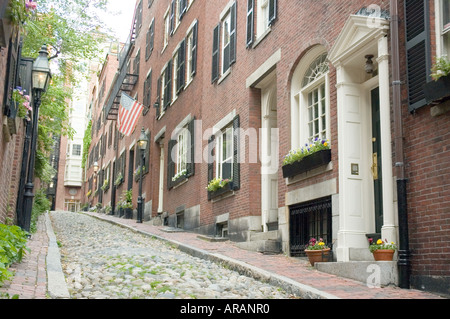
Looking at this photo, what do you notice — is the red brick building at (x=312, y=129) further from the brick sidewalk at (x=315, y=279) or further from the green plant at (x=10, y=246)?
the green plant at (x=10, y=246)

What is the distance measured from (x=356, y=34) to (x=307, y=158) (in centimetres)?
Answer: 219

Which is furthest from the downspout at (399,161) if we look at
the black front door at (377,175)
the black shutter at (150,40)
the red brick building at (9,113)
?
the black shutter at (150,40)

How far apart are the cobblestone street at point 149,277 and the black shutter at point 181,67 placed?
30.1ft

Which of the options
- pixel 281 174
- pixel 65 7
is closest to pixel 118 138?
pixel 65 7

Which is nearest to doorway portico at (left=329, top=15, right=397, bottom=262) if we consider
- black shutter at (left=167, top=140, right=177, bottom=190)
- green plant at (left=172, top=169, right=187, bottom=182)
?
green plant at (left=172, top=169, right=187, bottom=182)

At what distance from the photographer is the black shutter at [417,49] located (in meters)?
6.59

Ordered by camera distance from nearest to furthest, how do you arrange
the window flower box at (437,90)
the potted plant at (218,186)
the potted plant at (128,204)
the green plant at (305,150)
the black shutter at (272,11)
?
the window flower box at (437,90) → the green plant at (305,150) → the black shutter at (272,11) → the potted plant at (218,186) → the potted plant at (128,204)

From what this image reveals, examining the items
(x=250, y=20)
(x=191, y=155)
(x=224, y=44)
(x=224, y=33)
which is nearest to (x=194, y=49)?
(x=224, y=33)

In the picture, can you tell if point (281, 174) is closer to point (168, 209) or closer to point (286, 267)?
point (286, 267)

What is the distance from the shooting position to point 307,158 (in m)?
9.16

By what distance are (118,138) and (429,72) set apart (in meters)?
26.2

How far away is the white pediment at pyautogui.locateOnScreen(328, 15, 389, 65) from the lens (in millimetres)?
7441

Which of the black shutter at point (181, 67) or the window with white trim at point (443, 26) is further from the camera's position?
the black shutter at point (181, 67)

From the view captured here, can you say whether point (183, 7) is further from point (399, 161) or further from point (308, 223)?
point (399, 161)
